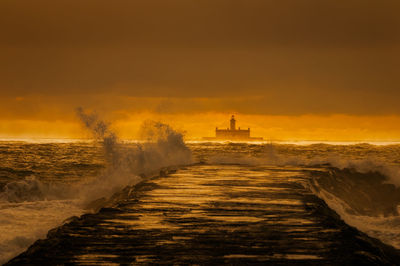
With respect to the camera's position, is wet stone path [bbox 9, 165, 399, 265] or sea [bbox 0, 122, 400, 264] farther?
sea [bbox 0, 122, 400, 264]

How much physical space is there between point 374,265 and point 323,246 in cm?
82

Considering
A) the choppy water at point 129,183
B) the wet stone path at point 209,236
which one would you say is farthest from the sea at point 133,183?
the wet stone path at point 209,236

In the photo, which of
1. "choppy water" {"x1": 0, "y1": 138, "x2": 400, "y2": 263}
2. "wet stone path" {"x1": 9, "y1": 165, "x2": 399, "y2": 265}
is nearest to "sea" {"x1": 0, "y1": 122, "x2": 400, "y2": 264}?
"choppy water" {"x1": 0, "y1": 138, "x2": 400, "y2": 263}

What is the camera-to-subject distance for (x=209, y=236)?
736 cm

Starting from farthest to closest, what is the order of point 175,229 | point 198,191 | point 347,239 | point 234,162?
point 234,162
point 198,191
point 175,229
point 347,239

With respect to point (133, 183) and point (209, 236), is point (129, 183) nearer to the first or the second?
point (133, 183)

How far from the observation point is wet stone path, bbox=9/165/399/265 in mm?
6125

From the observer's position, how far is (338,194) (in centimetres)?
2053

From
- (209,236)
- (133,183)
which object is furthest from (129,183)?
(209,236)

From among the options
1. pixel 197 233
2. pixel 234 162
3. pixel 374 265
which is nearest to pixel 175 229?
pixel 197 233

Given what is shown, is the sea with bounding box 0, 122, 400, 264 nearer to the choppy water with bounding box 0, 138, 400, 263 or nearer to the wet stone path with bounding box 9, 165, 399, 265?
the choppy water with bounding box 0, 138, 400, 263

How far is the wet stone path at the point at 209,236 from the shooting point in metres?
6.12

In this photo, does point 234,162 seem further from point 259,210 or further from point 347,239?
point 347,239

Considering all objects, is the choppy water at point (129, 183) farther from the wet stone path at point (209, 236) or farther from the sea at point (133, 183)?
the wet stone path at point (209, 236)
